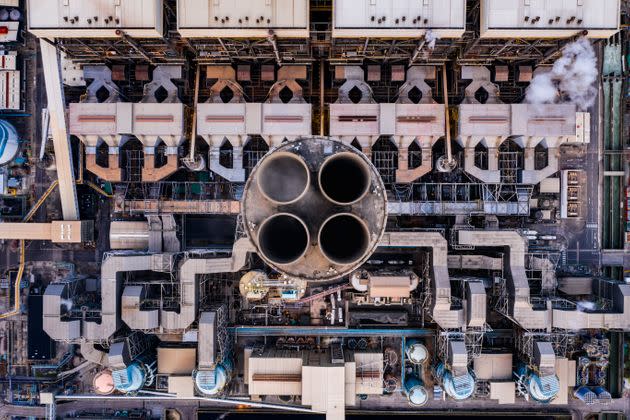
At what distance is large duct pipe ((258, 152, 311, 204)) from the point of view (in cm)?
1215

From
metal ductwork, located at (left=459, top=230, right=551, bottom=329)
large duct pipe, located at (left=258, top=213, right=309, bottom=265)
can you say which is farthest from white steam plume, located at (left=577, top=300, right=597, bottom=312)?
large duct pipe, located at (left=258, top=213, right=309, bottom=265)

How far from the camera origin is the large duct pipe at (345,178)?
39.9ft

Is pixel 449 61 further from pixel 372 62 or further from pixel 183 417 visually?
pixel 183 417

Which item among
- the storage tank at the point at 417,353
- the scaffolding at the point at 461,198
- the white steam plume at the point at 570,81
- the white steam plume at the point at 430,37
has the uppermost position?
the white steam plume at the point at 430,37

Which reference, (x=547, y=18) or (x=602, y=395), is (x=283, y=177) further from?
(x=602, y=395)

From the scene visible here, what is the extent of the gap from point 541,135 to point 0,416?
Result: 3923 cm

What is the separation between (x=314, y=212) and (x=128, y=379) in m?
19.2

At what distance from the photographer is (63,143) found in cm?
2550

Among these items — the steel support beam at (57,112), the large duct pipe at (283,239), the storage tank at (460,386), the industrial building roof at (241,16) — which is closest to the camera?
the large duct pipe at (283,239)

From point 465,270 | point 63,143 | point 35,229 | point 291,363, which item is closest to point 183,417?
point 291,363

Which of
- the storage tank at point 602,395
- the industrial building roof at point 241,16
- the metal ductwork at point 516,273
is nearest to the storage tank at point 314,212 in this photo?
the industrial building roof at point 241,16

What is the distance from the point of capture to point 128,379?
24234mm

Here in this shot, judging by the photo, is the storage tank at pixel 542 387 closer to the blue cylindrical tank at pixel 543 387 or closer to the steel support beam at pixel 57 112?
the blue cylindrical tank at pixel 543 387

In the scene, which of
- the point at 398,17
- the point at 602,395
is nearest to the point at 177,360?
the point at 398,17
